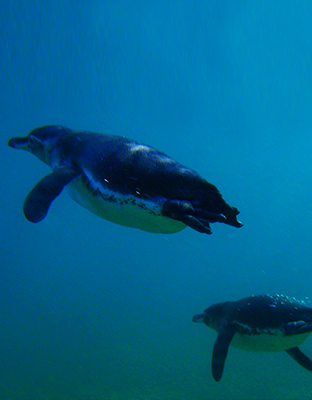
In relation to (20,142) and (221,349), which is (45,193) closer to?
(20,142)

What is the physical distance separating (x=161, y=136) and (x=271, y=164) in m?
11.0

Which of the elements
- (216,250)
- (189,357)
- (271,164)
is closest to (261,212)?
(271,164)

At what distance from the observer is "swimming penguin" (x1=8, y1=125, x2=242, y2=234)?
101 inches

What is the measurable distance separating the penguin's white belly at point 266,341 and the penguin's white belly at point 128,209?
3812 mm

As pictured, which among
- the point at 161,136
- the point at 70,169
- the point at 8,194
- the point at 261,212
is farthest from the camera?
the point at 261,212

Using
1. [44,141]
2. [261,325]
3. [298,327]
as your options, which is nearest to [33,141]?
[44,141]

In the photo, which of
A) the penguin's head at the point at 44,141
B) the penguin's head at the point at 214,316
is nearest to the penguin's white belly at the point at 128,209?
the penguin's head at the point at 44,141

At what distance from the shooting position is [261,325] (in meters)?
5.66

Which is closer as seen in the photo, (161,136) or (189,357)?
(189,357)

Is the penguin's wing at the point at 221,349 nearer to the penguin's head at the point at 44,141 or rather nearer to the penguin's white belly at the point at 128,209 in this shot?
the penguin's white belly at the point at 128,209

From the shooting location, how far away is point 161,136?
2627 centimetres

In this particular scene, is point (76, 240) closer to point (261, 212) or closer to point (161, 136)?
point (161, 136)

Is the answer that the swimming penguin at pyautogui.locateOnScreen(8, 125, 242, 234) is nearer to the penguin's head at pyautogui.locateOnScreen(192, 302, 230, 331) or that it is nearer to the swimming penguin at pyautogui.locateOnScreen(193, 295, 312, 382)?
the swimming penguin at pyautogui.locateOnScreen(193, 295, 312, 382)

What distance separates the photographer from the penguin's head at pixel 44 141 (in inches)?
150
